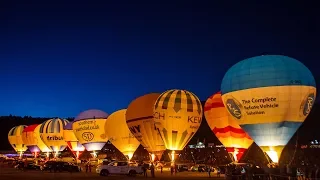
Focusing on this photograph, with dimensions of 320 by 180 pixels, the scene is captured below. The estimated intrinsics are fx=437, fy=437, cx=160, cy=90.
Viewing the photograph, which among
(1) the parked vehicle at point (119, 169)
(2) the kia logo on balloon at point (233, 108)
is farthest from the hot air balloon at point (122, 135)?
(2) the kia logo on balloon at point (233, 108)

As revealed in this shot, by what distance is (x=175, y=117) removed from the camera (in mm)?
33000

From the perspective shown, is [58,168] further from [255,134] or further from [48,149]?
[48,149]

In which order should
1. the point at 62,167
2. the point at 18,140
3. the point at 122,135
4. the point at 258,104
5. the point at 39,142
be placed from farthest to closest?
the point at 18,140 < the point at 39,142 < the point at 122,135 < the point at 62,167 < the point at 258,104

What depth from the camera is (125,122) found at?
3978cm

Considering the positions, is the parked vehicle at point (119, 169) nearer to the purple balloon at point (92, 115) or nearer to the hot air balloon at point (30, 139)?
the purple balloon at point (92, 115)

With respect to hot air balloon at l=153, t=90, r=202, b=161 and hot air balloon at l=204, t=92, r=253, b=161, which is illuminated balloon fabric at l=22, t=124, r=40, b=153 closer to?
hot air balloon at l=153, t=90, r=202, b=161

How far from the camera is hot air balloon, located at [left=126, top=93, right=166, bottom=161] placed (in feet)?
113

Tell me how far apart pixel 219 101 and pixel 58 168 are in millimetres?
14232

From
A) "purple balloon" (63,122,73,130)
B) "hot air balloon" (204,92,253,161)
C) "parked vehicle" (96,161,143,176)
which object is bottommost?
"parked vehicle" (96,161,143,176)

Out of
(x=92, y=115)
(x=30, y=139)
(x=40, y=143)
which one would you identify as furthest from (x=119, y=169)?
(x=30, y=139)

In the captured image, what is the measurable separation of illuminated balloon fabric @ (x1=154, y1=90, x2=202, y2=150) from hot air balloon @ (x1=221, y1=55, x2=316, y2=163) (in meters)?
6.62

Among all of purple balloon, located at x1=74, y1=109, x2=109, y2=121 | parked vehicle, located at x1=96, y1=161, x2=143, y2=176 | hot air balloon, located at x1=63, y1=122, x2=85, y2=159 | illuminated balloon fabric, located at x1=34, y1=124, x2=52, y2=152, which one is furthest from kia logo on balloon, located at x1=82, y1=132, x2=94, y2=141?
parked vehicle, located at x1=96, y1=161, x2=143, y2=176

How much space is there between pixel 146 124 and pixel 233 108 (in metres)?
8.87

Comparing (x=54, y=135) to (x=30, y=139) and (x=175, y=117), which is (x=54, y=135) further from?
(x=175, y=117)
